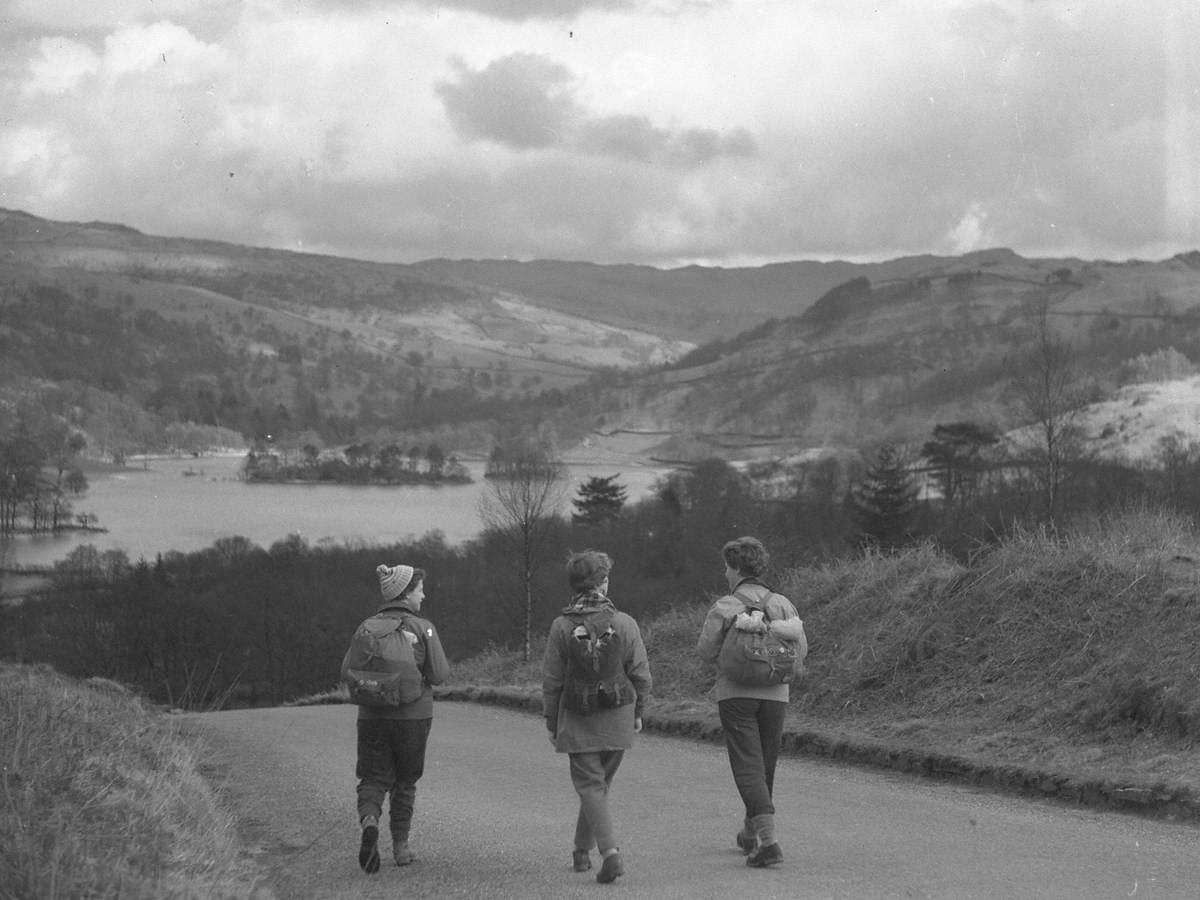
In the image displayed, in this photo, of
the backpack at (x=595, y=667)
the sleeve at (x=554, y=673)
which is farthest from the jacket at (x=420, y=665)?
the backpack at (x=595, y=667)

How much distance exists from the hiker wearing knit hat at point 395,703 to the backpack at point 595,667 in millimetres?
956

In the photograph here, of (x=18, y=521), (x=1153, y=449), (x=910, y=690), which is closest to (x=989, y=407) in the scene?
(x=1153, y=449)

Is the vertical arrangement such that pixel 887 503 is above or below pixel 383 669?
below

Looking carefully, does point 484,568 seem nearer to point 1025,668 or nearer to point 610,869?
point 1025,668

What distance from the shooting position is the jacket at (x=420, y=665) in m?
8.46

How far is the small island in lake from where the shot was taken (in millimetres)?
152250

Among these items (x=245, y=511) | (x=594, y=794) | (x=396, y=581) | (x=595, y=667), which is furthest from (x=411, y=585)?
(x=245, y=511)

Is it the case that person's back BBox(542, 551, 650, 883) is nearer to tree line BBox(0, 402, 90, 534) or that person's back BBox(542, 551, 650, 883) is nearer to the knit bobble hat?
the knit bobble hat

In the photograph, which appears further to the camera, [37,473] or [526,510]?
[37,473]

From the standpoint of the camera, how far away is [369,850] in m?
8.11

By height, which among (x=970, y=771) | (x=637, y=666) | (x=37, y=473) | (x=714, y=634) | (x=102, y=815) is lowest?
(x=37, y=473)

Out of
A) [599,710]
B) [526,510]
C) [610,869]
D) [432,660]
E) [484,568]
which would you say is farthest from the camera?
[484,568]

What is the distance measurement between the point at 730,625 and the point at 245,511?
402 feet

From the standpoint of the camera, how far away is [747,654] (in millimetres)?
8039
